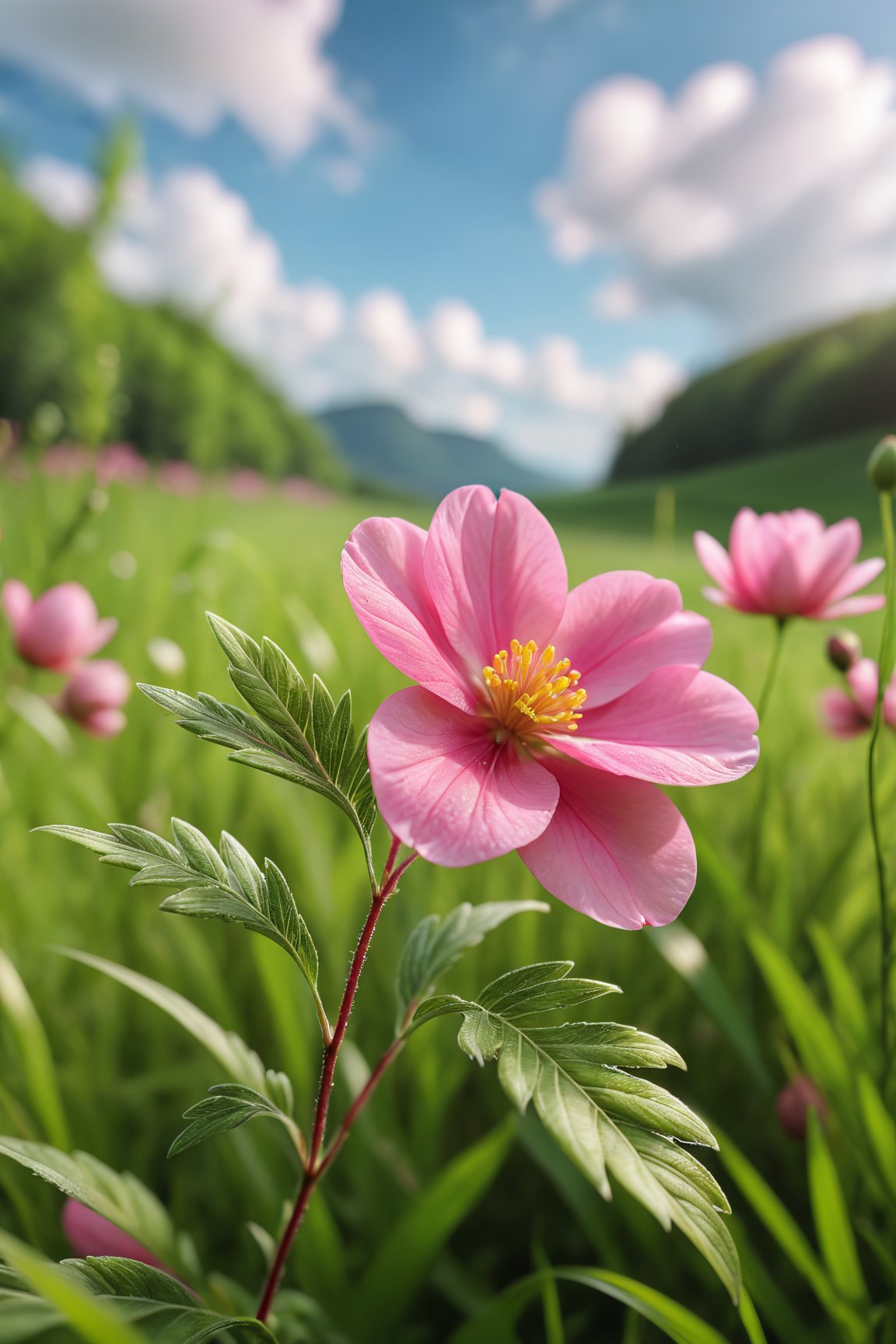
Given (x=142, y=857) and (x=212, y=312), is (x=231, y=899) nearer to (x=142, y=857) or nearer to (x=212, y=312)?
(x=142, y=857)

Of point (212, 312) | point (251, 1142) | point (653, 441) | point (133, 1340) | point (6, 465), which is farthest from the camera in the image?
point (653, 441)

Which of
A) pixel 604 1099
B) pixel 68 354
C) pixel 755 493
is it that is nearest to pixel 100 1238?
pixel 604 1099

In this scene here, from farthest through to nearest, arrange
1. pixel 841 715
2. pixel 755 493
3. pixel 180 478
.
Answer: pixel 755 493, pixel 180 478, pixel 841 715

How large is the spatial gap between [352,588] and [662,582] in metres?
0.12

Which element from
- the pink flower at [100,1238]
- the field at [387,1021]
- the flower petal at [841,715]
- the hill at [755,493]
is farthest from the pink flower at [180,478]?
the hill at [755,493]

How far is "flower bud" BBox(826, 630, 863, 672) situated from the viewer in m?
0.58

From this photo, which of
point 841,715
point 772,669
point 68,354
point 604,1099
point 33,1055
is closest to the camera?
point 604,1099

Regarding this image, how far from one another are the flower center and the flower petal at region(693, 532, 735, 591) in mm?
241

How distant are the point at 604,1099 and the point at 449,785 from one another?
0.10m

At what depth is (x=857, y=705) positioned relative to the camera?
0.74 m

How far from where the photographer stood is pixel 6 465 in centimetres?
290

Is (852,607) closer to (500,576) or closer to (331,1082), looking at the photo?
(500,576)

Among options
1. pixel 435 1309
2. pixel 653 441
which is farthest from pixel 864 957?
pixel 653 441

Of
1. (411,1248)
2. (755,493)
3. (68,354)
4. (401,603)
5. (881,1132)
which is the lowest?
(411,1248)
